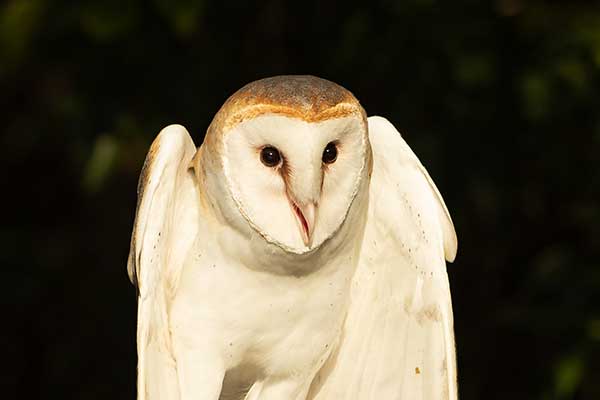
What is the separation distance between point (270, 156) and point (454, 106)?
173 centimetres

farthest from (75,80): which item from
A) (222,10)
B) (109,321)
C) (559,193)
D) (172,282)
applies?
(172,282)

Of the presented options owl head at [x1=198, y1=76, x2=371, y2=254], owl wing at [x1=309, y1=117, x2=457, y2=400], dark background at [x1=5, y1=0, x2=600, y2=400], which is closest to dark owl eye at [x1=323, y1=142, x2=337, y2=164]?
owl head at [x1=198, y1=76, x2=371, y2=254]

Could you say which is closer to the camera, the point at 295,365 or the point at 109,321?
the point at 295,365

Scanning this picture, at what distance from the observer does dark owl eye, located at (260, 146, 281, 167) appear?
73.4 inches

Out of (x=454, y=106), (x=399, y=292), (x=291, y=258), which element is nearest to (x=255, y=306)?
(x=291, y=258)

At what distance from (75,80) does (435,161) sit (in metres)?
1.04

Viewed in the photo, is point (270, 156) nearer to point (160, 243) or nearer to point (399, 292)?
point (160, 243)

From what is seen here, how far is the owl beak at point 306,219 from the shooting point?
185cm

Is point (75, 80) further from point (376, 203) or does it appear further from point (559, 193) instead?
point (376, 203)

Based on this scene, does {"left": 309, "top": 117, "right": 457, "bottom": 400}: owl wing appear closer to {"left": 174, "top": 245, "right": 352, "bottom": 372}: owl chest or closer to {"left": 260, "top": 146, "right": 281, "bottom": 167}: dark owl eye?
{"left": 174, "top": 245, "right": 352, "bottom": 372}: owl chest

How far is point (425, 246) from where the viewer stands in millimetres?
1999

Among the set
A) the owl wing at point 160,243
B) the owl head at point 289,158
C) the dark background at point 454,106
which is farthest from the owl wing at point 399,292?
the dark background at point 454,106

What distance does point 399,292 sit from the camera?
2.04m

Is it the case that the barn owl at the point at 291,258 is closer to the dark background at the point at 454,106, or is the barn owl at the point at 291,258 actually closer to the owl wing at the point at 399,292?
the owl wing at the point at 399,292
